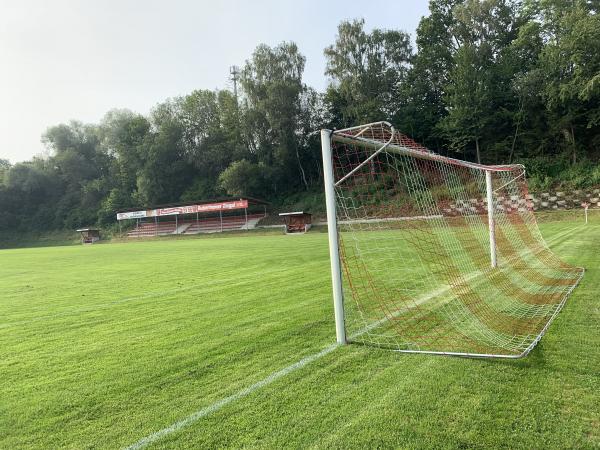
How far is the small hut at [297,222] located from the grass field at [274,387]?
28626 mm

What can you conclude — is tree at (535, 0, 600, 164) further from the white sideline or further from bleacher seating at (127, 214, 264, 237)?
the white sideline

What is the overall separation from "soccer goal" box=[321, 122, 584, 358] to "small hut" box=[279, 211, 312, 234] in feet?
76.0

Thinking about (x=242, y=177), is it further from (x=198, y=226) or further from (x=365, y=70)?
(x=365, y=70)

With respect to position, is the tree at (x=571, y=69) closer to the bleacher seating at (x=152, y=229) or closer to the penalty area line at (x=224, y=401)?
the penalty area line at (x=224, y=401)

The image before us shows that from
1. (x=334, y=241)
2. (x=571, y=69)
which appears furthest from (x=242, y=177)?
(x=334, y=241)

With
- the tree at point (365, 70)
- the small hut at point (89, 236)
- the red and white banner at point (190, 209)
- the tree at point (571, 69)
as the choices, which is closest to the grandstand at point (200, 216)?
the red and white banner at point (190, 209)

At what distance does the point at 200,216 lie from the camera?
4934 cm

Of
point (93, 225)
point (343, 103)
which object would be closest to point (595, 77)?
point (343, 103)

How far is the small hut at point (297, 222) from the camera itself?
114 feet

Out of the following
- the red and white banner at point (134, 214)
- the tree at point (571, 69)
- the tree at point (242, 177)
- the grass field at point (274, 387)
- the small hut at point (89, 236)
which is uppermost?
the tree at point (571, 69)

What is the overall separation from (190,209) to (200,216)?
4.28m

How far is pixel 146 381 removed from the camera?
3656 millimetres

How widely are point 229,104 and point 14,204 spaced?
41885 millimetres

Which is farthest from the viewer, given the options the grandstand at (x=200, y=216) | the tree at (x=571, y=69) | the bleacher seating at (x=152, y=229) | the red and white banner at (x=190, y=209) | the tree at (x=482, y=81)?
the bleacher seating at (x=152, y=229)
